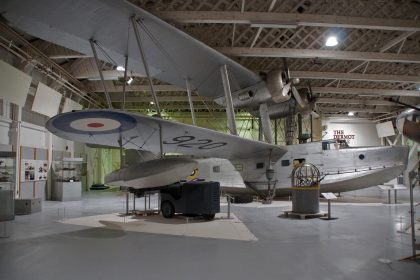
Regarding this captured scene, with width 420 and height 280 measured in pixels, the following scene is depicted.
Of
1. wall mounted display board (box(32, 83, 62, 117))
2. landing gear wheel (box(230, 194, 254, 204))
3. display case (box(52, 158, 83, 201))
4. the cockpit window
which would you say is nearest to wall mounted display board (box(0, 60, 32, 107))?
wall mounted display board (box(32, 83, 62, 117))

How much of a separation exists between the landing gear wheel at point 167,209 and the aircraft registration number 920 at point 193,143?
167cm

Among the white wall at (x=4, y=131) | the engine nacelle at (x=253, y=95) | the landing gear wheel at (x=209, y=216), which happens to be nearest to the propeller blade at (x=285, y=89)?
the engine nacelle at (x=253, y=95)

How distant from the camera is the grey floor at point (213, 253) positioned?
12.1ft

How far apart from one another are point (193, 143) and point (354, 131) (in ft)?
77.1

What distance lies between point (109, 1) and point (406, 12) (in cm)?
1035

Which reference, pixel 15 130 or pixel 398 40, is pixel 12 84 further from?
pixel 398 40

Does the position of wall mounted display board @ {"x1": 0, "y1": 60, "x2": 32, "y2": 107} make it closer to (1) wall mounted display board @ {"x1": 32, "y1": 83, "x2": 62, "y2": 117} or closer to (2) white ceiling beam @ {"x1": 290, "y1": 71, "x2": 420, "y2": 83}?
(1) wall mounted display board @ {"x1": 32, "y1": 83, "x2": 62, "y2": 117}

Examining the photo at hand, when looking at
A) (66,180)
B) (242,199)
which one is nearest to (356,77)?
(242,199)

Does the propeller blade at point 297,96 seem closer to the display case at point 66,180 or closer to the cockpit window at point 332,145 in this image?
the cockpit window at point 332,145

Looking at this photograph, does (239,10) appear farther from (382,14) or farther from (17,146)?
(17,146)

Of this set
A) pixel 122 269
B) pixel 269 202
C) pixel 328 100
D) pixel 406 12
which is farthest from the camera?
pixel 328 100

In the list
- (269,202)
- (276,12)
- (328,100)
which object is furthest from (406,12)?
(328,100)

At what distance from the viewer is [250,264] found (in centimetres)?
405

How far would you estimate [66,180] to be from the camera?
14258 millimetres
